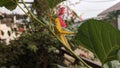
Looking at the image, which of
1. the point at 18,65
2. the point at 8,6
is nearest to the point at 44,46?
the point at 18,65

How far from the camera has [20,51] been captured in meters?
4.70

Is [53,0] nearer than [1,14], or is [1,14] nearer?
[53,0]

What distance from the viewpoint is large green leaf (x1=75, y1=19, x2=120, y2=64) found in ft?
1.84

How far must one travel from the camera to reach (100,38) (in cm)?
59

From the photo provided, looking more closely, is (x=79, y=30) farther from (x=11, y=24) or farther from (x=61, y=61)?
(x=11, y=24)

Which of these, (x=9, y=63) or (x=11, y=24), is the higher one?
(x=11, y=24)

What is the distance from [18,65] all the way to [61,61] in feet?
2.08

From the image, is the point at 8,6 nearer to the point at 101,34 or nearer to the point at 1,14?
the point at 101,34

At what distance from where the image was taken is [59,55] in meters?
4.75

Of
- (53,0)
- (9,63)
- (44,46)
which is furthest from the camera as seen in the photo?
(9,63)

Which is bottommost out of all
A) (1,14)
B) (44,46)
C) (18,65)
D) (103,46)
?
(18,65)

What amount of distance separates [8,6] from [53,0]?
4.3 inches

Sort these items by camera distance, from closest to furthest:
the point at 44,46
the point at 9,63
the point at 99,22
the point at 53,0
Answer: the point at 99,22, the point at 53,0, the point at 44,46, the point at 9,63

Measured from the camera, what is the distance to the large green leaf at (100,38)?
561mm
